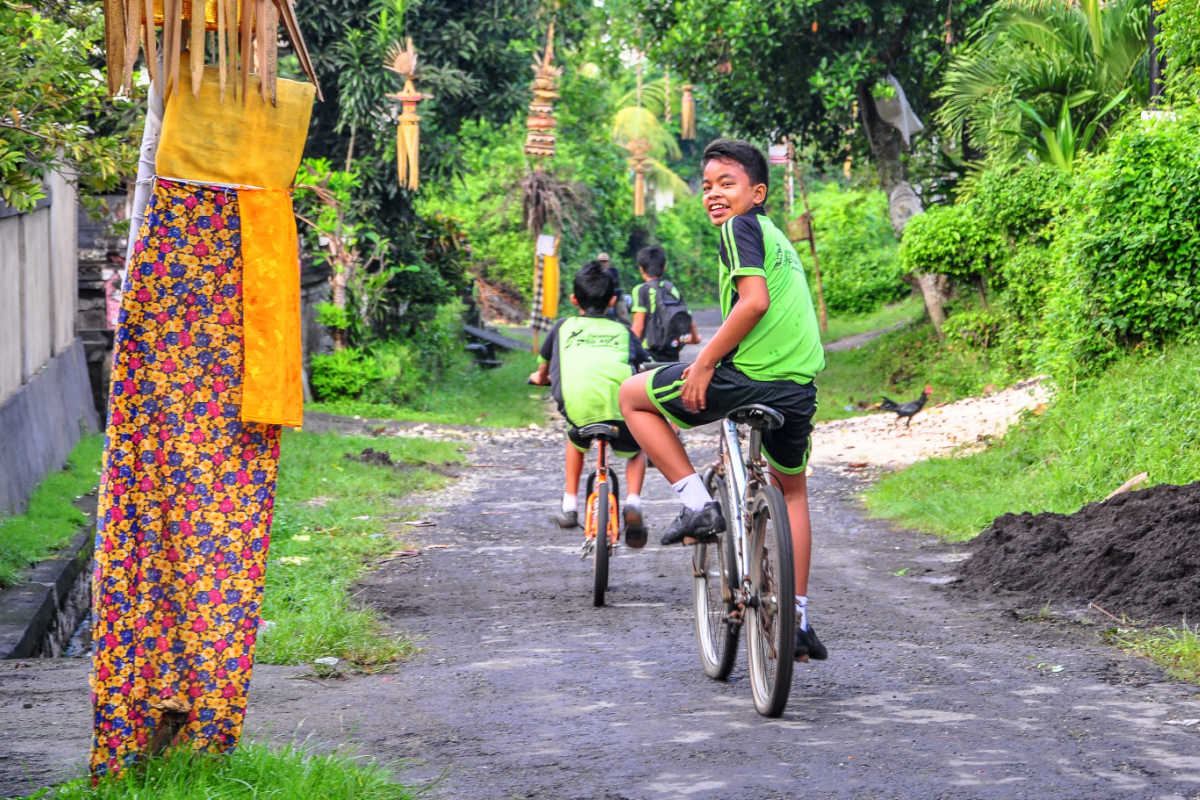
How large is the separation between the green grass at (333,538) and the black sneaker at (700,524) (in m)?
1.59

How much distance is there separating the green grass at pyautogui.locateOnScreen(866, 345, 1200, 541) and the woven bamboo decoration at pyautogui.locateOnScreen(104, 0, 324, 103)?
655 centimetres

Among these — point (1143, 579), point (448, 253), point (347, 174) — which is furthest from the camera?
point (448, 253)

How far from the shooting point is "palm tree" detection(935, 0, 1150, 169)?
1486 centimetres

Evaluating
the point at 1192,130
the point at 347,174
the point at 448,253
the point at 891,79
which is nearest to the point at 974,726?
the point at 1192,130

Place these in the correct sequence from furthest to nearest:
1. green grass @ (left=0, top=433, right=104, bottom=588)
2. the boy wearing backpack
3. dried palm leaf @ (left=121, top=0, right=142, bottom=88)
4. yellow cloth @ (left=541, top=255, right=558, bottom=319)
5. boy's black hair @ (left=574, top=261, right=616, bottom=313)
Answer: yellow cloth @ (left=541, top=255, right=558, bottom=319)
the boy wearing backpack
green grass @ (left=0, top=433, right=104, bottom=588)
boy's black hair @ (left=574, top=261, right=616, bottom=313)
dried palm leaf @ (left=121, top=0, right=142, bottom=88)

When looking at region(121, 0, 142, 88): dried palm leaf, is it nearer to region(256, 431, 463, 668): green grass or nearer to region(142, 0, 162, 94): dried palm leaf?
region(142, 0, 162, 94): dried palm leaf

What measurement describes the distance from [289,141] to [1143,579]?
193 inches

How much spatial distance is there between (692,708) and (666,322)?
25.5ft

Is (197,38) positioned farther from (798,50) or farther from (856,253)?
(856,253)

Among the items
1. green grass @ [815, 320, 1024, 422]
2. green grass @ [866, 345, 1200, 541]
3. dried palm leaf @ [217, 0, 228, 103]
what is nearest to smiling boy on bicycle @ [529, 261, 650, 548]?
green grass @ [866, 345, 1200, 541]

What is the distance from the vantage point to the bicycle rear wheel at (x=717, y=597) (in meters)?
5.33

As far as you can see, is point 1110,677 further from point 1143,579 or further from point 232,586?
point 232,586

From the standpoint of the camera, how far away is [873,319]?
3294cm

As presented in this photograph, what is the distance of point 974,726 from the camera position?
4.67 m
